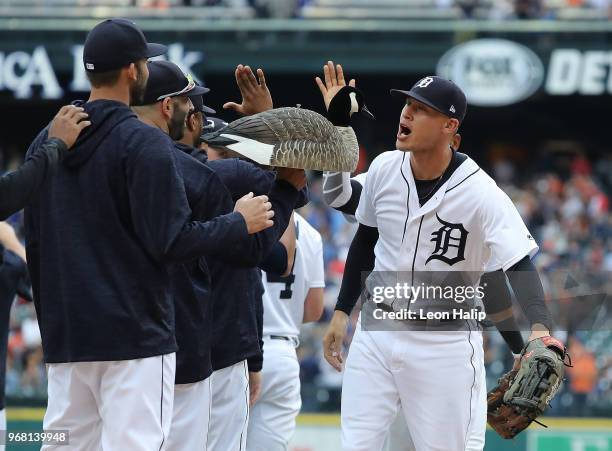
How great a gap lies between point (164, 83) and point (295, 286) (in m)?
2.18

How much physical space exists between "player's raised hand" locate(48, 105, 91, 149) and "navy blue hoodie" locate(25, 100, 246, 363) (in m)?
0.05

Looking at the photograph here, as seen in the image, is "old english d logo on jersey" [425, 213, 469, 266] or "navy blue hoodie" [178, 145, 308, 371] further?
"old english d logo on jersey" [425, 213, 469, 266]

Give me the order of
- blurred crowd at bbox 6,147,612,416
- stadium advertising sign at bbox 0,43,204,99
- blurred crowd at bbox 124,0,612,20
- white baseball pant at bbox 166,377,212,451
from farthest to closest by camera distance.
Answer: blurred crowd at bbox 124,0,612,20 → stadium advertising sign at bbox 0,43,204,99 → blurred crowd at bbox 6,147,612,416 → white baseball pant at bbox 166,377,212,451

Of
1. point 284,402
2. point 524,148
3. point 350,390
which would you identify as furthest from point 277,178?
point 524,148

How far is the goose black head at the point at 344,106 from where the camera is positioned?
452cm

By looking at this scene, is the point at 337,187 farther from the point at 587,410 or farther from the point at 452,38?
the point at 452,38

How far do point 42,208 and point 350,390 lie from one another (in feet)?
5.71

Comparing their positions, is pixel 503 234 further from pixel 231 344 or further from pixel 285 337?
pixel 285 337

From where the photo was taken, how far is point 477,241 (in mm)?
4793

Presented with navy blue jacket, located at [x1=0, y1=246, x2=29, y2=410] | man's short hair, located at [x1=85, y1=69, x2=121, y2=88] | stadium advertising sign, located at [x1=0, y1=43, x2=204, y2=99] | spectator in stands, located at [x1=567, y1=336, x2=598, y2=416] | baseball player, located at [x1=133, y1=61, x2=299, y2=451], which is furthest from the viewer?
stadium advertising sign, located at [x1=0, y1=43, x2=204, y2=99]

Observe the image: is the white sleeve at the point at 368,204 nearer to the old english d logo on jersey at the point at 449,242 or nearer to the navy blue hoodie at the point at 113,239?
the old english d logo on jersey at the point at 449,242

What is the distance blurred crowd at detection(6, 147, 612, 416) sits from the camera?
390 inches

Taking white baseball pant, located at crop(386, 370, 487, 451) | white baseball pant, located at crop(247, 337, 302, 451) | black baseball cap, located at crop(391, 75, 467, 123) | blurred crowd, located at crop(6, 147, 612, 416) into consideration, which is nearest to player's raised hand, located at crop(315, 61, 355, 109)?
black baseball cap, located at crop(391, 75, 467, 123)

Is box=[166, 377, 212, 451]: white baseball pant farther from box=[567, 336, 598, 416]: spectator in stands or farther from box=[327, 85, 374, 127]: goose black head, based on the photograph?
box=[567, 336, 598, 416]: spectator in stands
